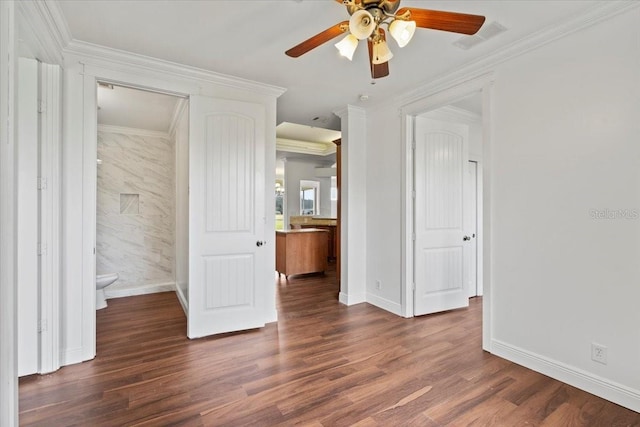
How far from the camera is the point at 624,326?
2090mm

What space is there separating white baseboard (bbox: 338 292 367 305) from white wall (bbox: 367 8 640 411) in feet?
5.99

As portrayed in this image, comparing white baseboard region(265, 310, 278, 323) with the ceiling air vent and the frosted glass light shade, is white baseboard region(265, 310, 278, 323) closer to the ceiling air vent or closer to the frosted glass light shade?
the frosted glass light shade

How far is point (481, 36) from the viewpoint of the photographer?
250 centimetres

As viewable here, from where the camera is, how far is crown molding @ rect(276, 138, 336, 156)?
7289mm

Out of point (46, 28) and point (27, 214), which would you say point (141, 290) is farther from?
point (46, 28)

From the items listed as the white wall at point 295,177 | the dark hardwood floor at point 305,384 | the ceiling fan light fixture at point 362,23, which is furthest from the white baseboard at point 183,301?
the white wall at point 295,177

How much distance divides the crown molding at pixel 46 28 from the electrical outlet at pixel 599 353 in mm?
4278

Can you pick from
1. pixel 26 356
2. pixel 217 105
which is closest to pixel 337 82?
pixel 217 105

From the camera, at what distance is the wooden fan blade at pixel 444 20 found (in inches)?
62.5

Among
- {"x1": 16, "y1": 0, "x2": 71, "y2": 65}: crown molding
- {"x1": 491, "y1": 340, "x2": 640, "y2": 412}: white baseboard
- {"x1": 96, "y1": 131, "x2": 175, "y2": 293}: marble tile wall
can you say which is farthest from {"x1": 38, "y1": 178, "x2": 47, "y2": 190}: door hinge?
{"x1": 491, "y1": 340, "x2": 640, "y2": 412}: white baseboard

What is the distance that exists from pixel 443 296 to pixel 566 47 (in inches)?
112

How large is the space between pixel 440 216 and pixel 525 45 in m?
2.00

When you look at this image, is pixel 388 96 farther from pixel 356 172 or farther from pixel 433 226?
pixel 433 226

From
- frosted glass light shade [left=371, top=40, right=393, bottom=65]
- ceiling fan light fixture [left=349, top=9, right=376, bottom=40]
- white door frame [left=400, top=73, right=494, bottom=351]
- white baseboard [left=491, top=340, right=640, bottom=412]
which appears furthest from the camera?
white door frame [left=400, top=73, right=494, bottom=351]
